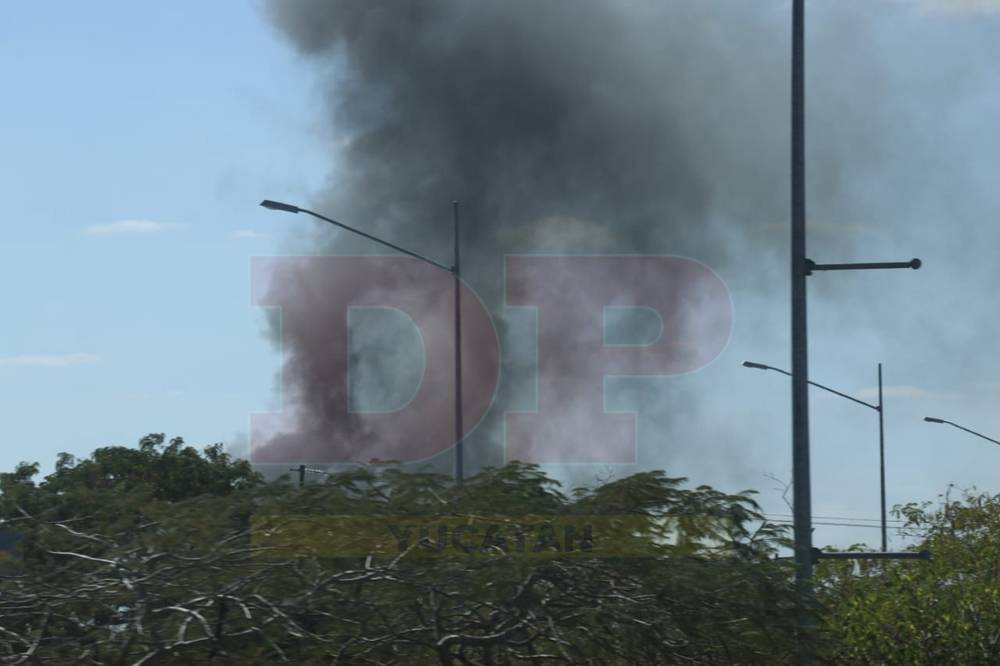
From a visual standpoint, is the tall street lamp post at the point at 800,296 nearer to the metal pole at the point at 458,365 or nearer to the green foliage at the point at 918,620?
the green foliage at the point at 918,620

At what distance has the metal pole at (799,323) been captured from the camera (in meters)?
12.7

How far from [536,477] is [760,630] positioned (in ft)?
6.12

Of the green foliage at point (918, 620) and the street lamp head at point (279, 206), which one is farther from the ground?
the street lamp head at point (279, 206)

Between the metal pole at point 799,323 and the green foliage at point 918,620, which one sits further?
the green foliage at point 918,620

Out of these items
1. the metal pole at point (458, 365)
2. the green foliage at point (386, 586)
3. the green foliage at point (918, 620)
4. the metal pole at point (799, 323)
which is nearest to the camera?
the green foliage at point (386, 586)

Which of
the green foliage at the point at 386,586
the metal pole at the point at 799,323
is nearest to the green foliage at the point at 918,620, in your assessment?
the metal pole at the point at 799,323

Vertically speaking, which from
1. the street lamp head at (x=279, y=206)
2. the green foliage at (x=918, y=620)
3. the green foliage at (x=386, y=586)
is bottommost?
the green foliage at (x=918, y=620)

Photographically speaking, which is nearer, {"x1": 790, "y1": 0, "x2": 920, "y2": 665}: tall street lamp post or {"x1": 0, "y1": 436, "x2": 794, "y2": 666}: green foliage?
{"x1": 0, "y1": 436, "x2": 794, "y2": 666}: green foliage

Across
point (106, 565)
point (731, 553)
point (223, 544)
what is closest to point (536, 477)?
point (731, 553)

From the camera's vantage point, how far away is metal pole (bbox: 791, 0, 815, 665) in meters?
12.7

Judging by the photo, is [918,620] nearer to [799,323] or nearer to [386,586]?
[799,323]

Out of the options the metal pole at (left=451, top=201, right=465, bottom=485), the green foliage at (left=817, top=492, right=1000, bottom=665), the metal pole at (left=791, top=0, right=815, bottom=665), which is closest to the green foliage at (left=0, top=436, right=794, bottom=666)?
the metal pole at (left=791, top=0, right=815, bottom=665)

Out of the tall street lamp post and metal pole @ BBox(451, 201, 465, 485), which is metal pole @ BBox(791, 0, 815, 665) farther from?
metal pole @ BBox(451, 201, 465, 485)

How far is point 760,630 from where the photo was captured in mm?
9398
